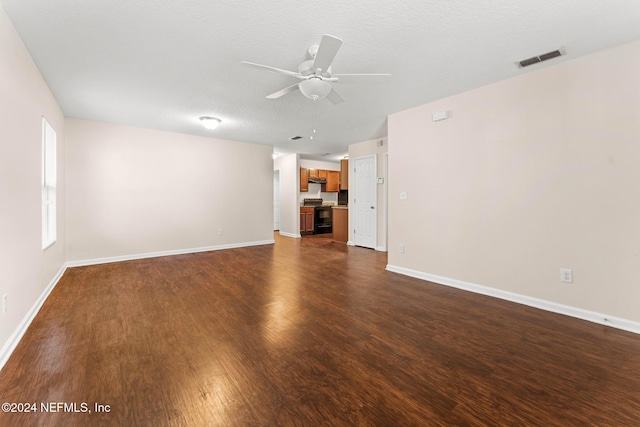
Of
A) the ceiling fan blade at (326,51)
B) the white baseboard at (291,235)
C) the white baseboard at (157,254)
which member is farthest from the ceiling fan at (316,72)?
the white baseboard at (291,235)

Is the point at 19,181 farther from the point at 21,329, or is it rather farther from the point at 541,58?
the point at 541,58

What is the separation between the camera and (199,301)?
2.96 metres

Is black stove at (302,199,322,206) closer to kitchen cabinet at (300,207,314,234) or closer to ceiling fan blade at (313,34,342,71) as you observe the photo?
kitchen cabinet at (300,207,314,234)

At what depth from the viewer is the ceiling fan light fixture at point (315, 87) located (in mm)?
2439

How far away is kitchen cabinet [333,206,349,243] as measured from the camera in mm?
7117

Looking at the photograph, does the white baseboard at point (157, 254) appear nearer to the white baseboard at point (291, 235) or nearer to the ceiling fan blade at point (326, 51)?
the white baseboard at point (291, 235)

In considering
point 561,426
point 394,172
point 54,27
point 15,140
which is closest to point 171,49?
point 54,27

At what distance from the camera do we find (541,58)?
2.56 metres

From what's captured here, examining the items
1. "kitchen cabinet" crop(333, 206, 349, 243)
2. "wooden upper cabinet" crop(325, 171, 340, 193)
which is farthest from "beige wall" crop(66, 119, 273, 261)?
"wooden upper cabinet" crop(325, 171, 340, 193)

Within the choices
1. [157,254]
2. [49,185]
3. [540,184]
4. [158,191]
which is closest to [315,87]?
[540,184]

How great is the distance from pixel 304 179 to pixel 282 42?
6249 mm

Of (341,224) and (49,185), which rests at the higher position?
(49,185)

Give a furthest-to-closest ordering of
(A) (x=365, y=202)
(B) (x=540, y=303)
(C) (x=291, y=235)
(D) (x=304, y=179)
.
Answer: (D) (x=304, y=179), (C) (x=291, y=235), (A) (x=365, y=202), (B) (x=540, y=303)

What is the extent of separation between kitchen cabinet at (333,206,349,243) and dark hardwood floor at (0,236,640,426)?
3.86 m
